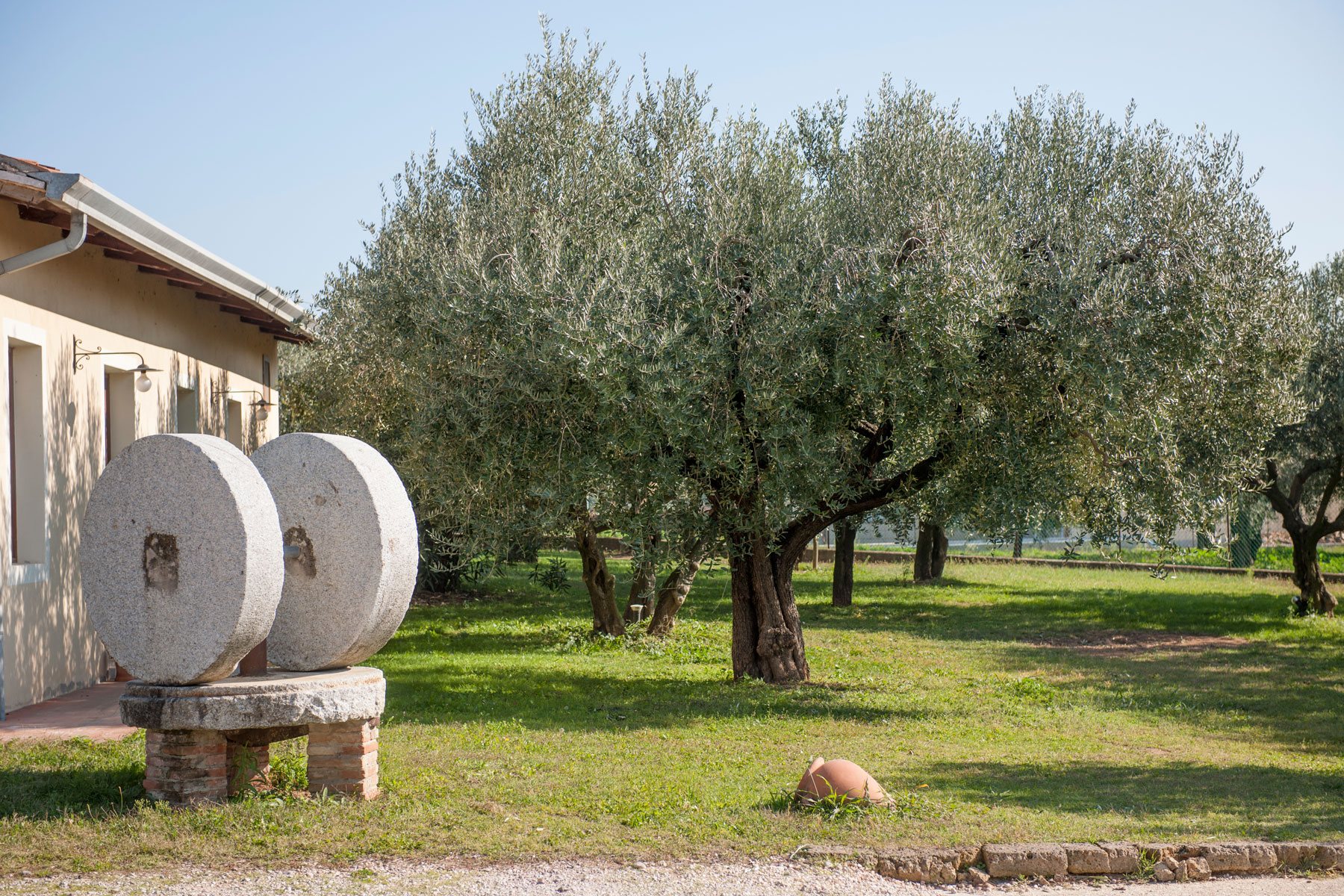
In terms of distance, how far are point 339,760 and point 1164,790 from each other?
17.7 ft

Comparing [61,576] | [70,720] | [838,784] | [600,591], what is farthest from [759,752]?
[600,591]

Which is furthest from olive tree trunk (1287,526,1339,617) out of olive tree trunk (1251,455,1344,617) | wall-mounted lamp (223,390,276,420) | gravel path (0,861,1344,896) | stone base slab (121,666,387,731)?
stone base slab (121,666,387,731)

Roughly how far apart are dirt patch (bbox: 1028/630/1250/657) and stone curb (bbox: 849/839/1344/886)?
396 inches

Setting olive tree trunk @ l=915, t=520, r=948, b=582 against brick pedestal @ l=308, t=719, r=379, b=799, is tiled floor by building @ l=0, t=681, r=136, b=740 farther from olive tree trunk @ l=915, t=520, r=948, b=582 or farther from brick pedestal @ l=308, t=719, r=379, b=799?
olive tree trunk @ l=915, t=520, r=948, b=582

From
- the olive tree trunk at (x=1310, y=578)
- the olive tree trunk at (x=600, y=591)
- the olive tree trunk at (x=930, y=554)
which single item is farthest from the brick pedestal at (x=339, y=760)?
the olive tree trunk at (x=930, y=554)

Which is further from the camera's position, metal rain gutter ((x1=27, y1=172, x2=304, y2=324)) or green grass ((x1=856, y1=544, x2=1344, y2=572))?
green grass ((x1=856, y1=544, x2=1344, y2=572))

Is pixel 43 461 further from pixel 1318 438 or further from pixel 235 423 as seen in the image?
pixel 1318 438

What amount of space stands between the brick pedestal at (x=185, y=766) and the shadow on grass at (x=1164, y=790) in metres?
4.43

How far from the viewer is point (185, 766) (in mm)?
5906

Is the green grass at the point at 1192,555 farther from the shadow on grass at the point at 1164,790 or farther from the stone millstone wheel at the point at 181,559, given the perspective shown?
the stone millstone wheel at the point at 181,559

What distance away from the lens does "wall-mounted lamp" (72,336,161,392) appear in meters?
10.0

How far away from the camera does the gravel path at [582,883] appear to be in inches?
191

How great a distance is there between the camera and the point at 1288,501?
1952cm

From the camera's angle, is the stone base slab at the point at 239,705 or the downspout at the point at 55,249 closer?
the stone base slab at the point at 239,705
